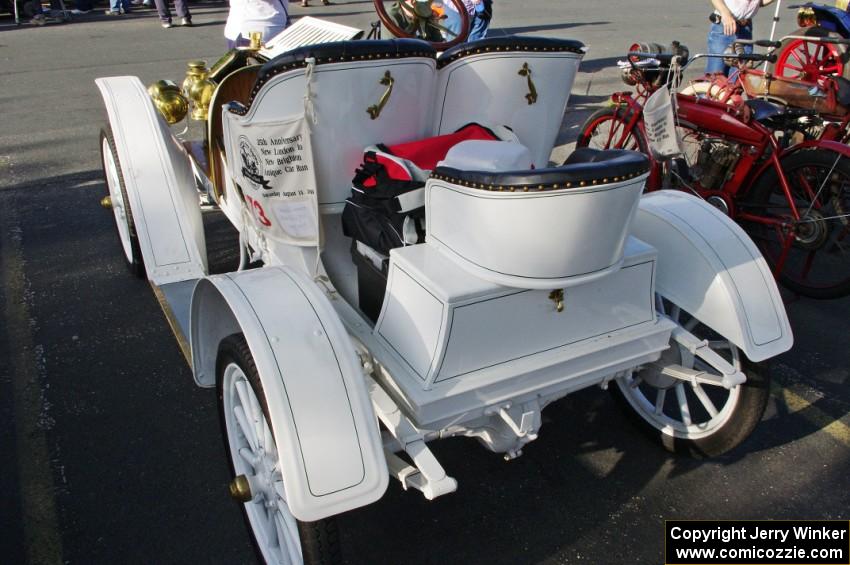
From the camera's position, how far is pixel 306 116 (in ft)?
7.50

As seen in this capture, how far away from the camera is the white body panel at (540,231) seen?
1752 mm

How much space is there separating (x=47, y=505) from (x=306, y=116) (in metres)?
1.61

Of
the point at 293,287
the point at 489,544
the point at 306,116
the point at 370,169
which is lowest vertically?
the point at 489,544

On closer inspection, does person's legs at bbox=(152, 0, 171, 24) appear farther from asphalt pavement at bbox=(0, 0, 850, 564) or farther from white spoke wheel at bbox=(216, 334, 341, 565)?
white spoke wheel at bbox=(216, 334, 341, 565)

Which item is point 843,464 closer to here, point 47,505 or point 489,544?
point 489,544

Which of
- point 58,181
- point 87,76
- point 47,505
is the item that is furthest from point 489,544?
point 87,76

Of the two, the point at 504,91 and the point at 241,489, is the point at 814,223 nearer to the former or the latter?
the point at 504,91

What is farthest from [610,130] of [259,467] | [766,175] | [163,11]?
[163,11]

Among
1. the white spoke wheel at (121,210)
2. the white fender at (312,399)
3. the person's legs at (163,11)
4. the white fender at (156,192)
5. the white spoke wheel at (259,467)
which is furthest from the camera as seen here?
the person's legs at (163,11)

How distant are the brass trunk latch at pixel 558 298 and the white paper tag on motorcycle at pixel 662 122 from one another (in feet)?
5.32

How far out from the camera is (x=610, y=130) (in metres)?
4.84

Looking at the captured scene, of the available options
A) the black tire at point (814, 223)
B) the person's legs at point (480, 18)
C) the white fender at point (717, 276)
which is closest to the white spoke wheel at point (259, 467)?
the white fender at point (717, 276)

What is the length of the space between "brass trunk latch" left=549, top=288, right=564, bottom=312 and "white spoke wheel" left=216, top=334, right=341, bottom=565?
85cm

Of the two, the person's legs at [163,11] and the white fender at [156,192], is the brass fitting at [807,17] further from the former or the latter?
the person's legs at [163,11]
